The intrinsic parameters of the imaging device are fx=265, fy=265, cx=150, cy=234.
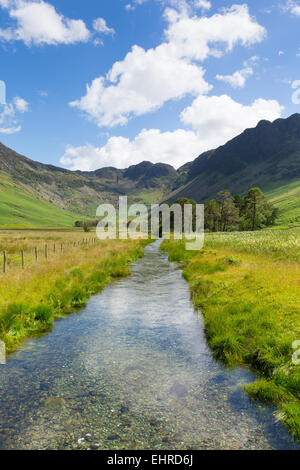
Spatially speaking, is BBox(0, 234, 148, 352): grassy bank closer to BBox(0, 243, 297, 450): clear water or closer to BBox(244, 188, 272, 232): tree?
BBox(0, 243, 297, 450): clear water

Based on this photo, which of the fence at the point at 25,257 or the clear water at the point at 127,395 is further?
the fence at the point at 25,257

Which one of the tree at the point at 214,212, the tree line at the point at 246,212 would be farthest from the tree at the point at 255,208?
the tree at the point at 214,212

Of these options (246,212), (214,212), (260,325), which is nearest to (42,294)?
(260,325)

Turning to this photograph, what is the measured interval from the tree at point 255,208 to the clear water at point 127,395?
83.9m

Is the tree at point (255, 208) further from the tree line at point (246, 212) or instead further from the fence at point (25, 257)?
the fence at point (25, 257)

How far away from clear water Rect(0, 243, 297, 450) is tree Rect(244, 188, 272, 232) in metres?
83.9

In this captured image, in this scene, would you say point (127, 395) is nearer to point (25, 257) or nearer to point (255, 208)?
point (25, 257)

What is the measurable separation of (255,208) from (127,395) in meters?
91.6

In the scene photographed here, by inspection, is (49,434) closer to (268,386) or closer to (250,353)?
(268,386)

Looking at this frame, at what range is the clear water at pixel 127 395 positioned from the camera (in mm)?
6551

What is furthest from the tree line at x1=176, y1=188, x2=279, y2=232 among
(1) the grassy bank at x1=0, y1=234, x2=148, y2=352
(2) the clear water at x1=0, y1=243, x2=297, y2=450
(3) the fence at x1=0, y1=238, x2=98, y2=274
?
(2) the clear water at x1=0, y1=243, x2=297, y2=450

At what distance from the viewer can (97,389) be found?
8.62m

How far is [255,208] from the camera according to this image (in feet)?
298
